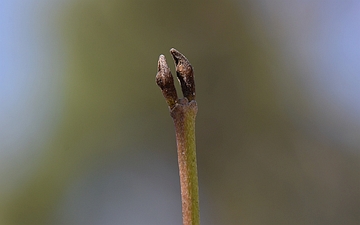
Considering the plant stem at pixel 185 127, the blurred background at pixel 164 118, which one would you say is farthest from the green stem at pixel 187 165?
the blurred background at pixel 164 118

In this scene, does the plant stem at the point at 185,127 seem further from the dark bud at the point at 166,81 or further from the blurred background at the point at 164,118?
the blurred background at the point at 164,118

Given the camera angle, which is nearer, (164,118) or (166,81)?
(166,81)

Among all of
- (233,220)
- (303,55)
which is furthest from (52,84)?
(303,55)

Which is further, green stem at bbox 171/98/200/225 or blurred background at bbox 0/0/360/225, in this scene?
blurred background at bbox 0/0/360/225

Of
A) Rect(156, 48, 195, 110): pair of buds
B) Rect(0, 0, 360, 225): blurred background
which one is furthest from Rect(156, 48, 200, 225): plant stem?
Rect(0, 0, 360, 225): blurred background

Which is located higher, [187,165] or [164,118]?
[164,118]

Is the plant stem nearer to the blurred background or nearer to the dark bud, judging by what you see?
the dark bud

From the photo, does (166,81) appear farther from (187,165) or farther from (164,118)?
(164,118)

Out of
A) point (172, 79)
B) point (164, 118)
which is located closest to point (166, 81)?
point (172, 79)

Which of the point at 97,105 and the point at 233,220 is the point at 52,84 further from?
the point at 233,220
